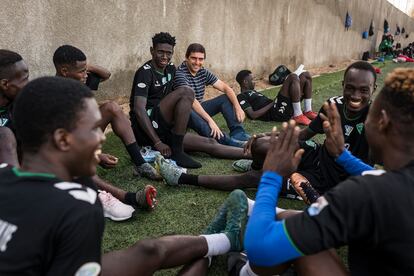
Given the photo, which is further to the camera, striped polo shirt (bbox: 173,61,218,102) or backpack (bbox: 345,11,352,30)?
backpack (bbox: 345,11,352,30)

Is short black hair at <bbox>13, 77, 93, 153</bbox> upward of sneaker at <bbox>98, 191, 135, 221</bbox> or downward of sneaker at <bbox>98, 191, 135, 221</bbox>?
upward

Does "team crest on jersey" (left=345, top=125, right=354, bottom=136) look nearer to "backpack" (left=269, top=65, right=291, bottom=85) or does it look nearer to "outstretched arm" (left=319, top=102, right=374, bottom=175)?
"outstretched arm" (left=319, top=102, right=374, bottom=175)

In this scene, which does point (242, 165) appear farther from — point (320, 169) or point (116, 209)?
point (116, 209)

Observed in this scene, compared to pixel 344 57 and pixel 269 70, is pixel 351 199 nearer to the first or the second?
pixel 269 70

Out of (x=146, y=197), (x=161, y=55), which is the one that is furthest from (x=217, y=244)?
(x=161, y=55)

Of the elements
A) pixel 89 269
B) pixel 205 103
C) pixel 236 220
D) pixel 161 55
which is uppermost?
pixel 161 55

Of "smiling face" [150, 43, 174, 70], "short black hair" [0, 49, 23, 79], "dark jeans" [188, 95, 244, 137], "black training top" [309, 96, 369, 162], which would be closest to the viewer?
"short black hair" [0, 49, 23, 79]

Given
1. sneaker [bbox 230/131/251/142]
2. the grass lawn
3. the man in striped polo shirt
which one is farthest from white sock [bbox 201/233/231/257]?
sneaker [bbox 230/131/251/142]

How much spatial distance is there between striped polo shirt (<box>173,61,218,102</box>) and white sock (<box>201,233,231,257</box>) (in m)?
2.53

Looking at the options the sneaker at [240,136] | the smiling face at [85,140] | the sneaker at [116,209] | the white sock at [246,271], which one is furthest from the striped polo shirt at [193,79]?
the smiling face at [85,140]

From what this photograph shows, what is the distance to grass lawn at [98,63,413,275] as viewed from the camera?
2484 mm

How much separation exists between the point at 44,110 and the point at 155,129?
2.55 metres

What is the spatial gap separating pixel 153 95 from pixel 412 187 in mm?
3005

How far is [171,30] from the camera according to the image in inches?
250
